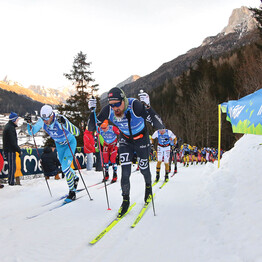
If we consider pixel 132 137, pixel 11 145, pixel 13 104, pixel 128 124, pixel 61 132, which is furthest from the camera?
pixel 13 104

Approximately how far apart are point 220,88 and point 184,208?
154ft

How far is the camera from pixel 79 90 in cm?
2748

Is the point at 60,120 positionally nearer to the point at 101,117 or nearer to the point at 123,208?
the point at 101,117

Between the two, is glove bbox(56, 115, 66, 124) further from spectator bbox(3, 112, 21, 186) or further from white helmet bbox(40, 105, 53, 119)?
spectator bbox(3, 112, 21, 186)

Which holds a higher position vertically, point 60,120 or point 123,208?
point 60,120

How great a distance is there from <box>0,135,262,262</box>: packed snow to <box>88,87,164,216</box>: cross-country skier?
2.08 ft

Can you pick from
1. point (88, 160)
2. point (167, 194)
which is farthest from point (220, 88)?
point (167, 194)

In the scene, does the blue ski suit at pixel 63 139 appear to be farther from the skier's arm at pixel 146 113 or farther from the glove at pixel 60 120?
the skier's arm at pixel 146 113

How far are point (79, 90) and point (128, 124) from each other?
25.1 meters

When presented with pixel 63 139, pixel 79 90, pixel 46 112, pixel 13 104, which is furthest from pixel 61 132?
pixel 13 104

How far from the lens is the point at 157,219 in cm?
342

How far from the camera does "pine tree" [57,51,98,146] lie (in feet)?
86.4

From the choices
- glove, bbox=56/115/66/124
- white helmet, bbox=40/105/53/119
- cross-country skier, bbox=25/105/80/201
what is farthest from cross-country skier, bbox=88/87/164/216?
white helmet, bbox=40/105/53/119

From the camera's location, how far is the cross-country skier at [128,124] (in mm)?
3738
